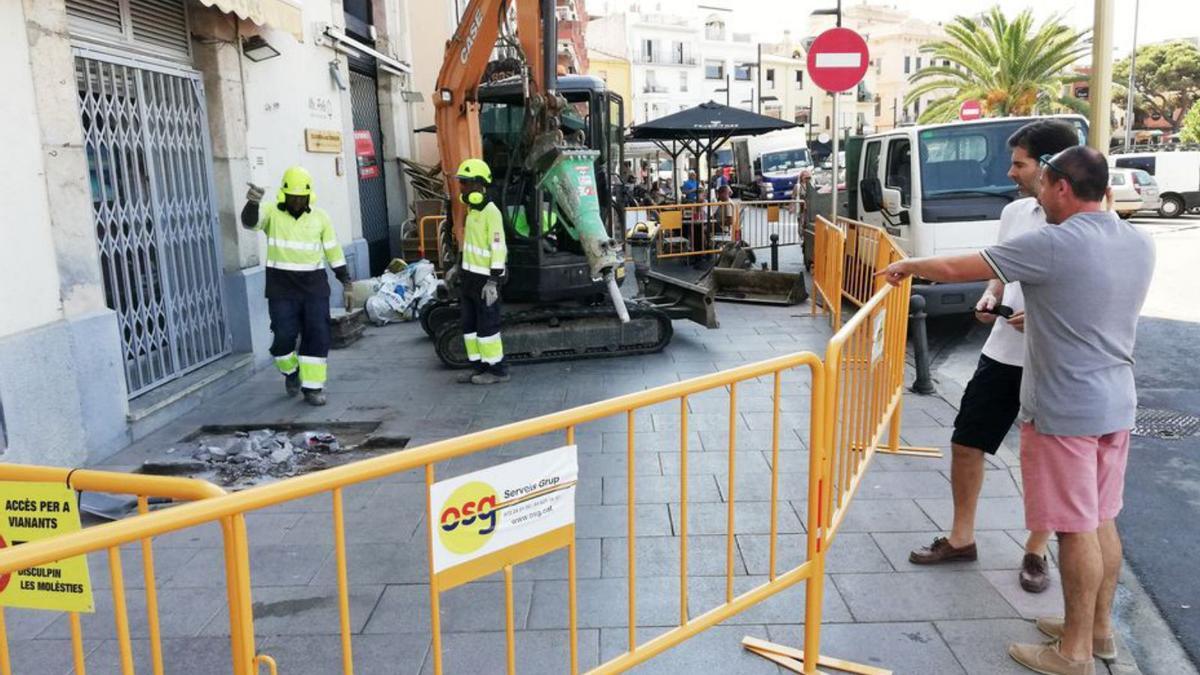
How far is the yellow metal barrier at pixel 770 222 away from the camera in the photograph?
16.6 metres

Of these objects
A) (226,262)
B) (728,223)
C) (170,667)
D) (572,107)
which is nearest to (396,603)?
(170,667)

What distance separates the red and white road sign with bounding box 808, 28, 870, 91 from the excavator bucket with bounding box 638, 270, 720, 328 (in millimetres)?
2499

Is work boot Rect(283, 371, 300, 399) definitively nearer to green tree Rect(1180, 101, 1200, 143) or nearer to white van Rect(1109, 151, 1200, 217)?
white van Rect(1109, 151, 1200, 217)

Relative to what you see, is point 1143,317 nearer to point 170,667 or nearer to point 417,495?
point 417,495

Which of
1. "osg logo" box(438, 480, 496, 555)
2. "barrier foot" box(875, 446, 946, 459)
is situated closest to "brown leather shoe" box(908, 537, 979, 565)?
"barrier foot" box(875, 446, 946, 459)

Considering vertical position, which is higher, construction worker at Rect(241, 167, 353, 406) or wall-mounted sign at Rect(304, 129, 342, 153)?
wall-mounted sign at Rect(304, 129, 342, 153)

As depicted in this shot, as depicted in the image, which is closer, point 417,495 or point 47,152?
point 417,495

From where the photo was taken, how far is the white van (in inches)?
948

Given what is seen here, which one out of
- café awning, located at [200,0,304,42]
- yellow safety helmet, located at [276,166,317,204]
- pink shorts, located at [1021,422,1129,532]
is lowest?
pink shorts, located at [1021,422,1129,532]

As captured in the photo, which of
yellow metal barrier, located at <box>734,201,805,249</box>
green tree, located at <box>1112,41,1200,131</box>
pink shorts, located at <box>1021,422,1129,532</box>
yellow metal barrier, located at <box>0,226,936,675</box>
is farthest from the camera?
green tree, located at <box>1112,41,1200,131</box>

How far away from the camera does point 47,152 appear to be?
17.6 feet

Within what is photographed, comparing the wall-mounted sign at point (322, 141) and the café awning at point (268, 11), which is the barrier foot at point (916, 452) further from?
the wall-mounted sign at point (322, 141)

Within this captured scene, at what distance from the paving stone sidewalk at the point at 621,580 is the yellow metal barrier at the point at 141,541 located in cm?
137

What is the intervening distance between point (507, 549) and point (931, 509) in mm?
3037
